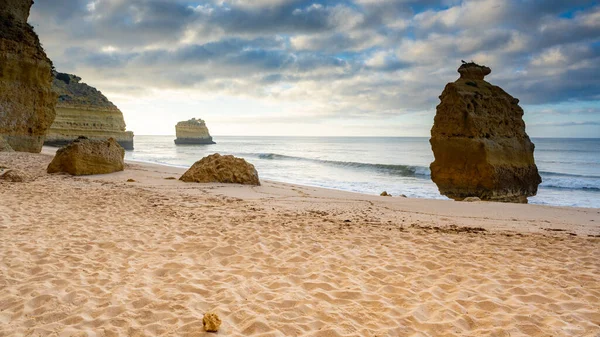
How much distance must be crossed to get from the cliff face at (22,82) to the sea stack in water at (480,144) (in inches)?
736

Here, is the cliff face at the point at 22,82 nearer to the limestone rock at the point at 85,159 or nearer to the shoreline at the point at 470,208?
the limestone rock at the point at 85,159

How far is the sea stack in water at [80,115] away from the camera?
37.2 meters

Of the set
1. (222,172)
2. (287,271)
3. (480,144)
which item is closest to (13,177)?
(222,172)

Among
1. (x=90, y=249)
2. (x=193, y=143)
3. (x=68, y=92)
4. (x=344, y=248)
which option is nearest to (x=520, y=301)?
(x=344, y=248)

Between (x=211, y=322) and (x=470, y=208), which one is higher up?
(x=470, y=208)

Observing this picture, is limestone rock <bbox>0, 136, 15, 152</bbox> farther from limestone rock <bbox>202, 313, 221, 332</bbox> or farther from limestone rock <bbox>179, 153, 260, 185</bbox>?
limestone rock <bbox>202, 313, 221, 332</bbox>

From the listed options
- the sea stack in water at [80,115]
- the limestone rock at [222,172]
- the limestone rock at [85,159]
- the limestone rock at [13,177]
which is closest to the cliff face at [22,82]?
the limestone rock at [85,159]

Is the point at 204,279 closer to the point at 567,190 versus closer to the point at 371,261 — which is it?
the point at 371,261

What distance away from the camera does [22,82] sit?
17.7 m

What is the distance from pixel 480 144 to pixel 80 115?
130ft

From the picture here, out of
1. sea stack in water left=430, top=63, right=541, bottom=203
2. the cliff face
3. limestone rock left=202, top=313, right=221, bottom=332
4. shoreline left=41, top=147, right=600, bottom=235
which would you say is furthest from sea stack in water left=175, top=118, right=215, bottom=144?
limestone rock left=202, top=313, right=221, bottom=332

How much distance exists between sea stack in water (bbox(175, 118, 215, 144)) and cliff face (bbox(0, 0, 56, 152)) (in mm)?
61621

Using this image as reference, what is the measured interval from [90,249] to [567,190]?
68.5ft

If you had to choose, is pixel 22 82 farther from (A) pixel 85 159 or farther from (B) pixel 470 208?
(B) pixel 470 208
